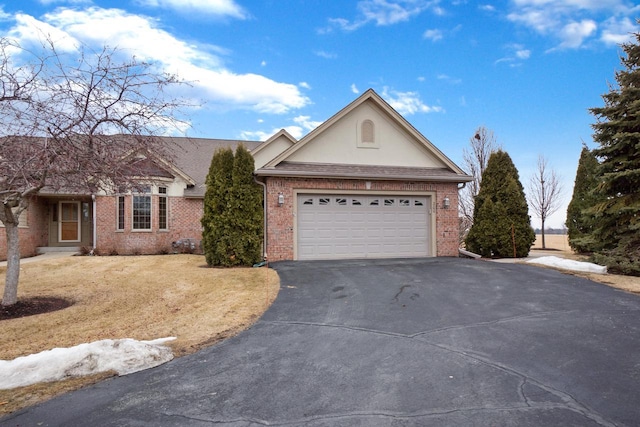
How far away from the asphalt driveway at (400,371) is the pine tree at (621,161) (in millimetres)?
5949

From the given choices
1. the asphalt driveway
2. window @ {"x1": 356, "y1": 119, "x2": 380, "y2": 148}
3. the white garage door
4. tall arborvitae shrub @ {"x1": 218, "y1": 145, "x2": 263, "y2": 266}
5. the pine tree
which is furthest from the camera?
window @ {"x1": 356, "y1": 119, "x2": 380, "y2": 148}

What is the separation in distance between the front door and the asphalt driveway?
15.5 meters

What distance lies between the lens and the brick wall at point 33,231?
16156 mm

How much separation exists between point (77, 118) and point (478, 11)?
1225 cm

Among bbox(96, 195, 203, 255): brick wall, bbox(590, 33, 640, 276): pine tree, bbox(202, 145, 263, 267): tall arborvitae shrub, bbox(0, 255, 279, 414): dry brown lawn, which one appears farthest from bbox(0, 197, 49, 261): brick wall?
bbox(590, 33, 640, 276): pine tree

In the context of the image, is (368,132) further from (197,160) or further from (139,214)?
(139,214)

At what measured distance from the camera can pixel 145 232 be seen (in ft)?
58.5

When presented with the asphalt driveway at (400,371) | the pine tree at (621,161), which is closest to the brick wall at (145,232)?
the asphalt driveway at (400,371)

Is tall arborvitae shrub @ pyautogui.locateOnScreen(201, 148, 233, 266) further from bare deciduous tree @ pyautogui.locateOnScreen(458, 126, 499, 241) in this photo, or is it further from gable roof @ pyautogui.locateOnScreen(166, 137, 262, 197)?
bare deciduous tree @ pyautogui.locateOnScreen(458, 126, 499, 241)

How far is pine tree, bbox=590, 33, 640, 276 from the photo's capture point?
488 inches

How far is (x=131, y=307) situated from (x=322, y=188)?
23.8 ft

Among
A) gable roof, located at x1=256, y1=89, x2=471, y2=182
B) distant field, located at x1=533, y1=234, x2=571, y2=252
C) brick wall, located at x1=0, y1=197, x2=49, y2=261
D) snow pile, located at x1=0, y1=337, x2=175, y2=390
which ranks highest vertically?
gable roof, located at x1=256, y1=89, x2=471, y2=182

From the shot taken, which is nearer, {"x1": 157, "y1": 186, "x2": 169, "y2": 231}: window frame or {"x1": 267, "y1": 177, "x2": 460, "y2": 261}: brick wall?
{"x1": 267, "y1": 177, "x2": 460, "y2": 261}: brick wall

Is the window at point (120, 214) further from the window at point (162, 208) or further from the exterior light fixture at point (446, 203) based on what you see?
the exterior light fixture at point (446, 203)
